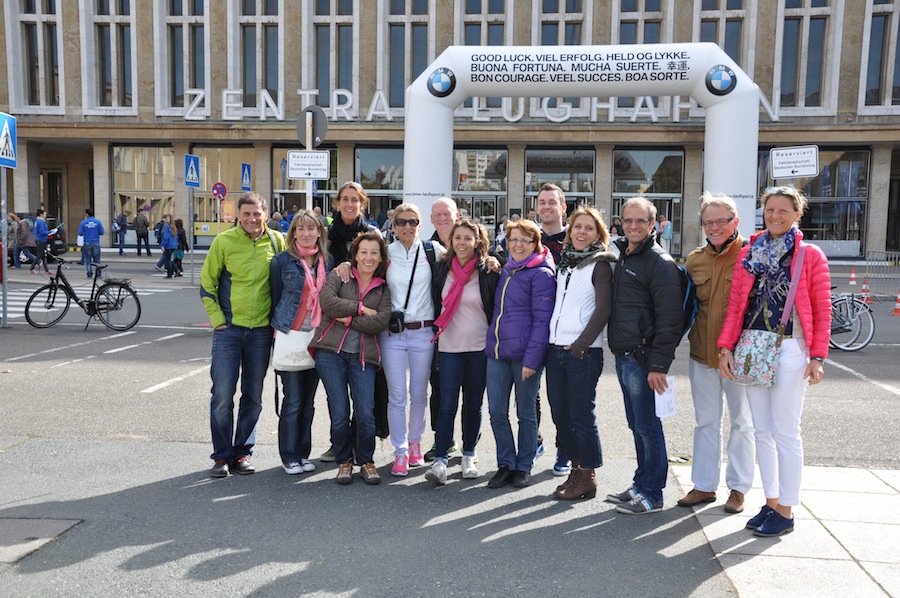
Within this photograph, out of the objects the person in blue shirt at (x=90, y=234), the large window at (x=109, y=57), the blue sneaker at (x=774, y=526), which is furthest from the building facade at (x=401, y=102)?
the blue sneaker at (x=774, y=526)

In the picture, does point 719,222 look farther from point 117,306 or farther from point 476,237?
point 117,306

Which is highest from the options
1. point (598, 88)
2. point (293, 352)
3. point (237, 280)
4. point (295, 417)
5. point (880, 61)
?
point (880, 61)

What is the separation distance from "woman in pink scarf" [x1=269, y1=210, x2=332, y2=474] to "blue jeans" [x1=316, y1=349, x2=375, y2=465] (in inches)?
9.6

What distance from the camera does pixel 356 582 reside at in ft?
12.1

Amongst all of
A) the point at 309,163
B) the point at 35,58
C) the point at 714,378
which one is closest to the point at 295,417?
the point at 714,378

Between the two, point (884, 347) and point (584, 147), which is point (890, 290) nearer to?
point (884, 347)

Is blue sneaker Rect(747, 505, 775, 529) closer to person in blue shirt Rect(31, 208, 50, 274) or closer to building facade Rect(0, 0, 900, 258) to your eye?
person in blue shirt Rect(31, 208, 50, 274)

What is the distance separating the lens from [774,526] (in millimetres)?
4293

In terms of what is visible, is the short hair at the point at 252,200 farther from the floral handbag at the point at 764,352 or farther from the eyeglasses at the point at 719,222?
the floral handbag at the point at 764,352

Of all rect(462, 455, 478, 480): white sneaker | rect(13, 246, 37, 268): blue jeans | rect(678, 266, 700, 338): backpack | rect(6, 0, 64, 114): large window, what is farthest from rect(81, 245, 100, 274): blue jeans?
rect(678, 266, 700, 338): backpack

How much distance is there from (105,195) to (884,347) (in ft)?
97.9

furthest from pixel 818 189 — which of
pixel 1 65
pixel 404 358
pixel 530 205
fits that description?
pixel 1 65

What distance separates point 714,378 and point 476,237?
5.87 feet

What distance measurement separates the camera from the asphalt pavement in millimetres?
3691
